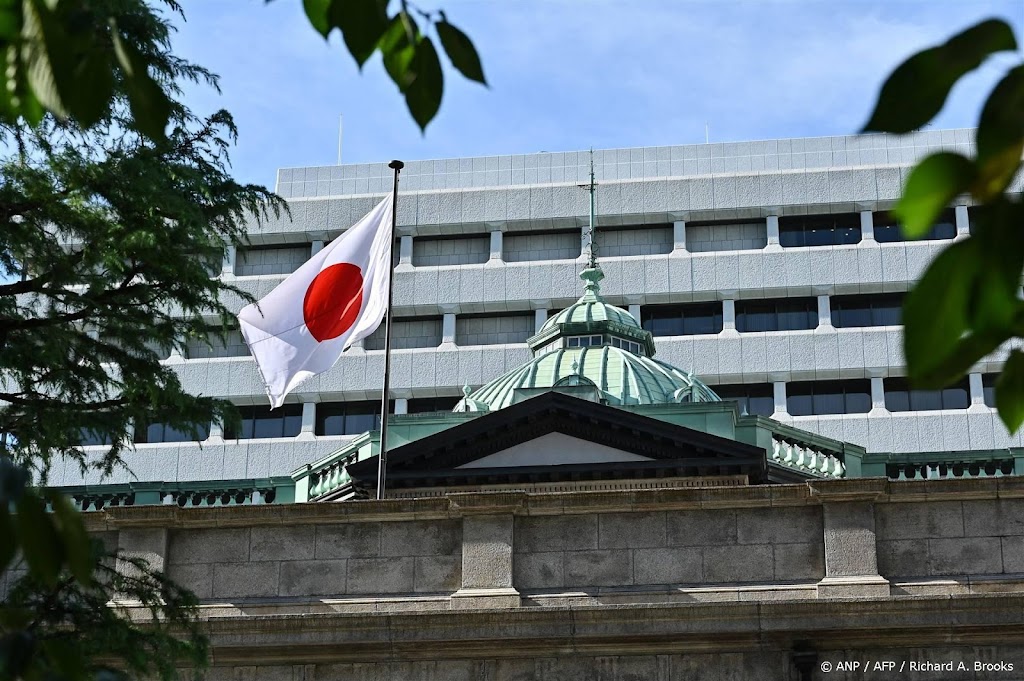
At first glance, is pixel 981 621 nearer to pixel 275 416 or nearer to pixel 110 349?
pixel 110 349

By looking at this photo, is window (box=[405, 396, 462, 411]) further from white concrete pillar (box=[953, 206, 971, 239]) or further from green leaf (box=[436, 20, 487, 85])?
green leaf (box=[436, 20, 487, 85])

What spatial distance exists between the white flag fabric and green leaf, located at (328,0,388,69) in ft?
74.8

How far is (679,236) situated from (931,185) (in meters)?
62.7

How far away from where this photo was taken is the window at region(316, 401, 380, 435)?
6397cm

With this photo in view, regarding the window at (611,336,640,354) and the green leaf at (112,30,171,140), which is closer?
the green leaf at (112,30,171,140)

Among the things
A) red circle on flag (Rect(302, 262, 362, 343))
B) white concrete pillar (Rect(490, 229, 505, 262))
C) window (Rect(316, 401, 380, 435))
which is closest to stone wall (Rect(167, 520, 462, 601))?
red circle on flag (Rect(302, 262, 362, 343))

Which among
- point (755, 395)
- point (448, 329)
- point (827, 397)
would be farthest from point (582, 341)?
point (448, 329)

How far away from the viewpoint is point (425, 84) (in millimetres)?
4168

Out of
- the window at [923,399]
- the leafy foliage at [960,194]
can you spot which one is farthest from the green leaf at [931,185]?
the window at [923,399]

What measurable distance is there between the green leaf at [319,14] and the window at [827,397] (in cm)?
5887

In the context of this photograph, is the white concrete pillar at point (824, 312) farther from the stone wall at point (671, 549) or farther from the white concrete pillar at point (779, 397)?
the stone wall at point (671, 549)

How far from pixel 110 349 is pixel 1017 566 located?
9.52 metres

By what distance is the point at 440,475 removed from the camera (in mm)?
30156

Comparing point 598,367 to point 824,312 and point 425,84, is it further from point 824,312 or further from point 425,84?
point 425,84
